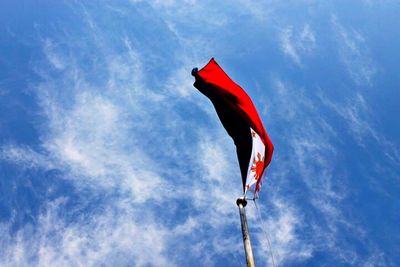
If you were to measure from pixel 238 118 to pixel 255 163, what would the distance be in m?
1.88

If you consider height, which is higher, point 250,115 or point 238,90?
point 238,90

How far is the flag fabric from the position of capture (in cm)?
1485

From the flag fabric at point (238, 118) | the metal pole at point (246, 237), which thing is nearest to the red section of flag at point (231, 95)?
the flag fabric at point (238, 118)

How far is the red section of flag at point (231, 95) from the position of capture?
15005mm

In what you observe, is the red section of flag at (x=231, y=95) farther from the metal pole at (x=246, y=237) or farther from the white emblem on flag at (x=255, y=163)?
the metal pole at (x=246, y=237)

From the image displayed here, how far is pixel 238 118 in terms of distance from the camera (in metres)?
15.2

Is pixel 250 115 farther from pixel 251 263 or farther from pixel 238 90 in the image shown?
pixel 251 263

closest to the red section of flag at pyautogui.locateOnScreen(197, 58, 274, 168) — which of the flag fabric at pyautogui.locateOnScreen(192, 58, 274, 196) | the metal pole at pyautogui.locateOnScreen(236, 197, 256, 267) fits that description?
the flag fabric at pyautogui.locateOnScreen(192, 58, 274, 196)

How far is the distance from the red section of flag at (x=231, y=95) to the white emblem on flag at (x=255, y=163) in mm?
225

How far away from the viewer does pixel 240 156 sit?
15.3m

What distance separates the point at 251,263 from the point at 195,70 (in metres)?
7.21

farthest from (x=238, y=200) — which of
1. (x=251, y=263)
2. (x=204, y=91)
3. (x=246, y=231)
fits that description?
(x=204, y=91)

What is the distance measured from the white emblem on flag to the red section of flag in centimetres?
23

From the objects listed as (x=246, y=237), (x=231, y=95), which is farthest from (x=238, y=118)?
(x=246, y=237)
